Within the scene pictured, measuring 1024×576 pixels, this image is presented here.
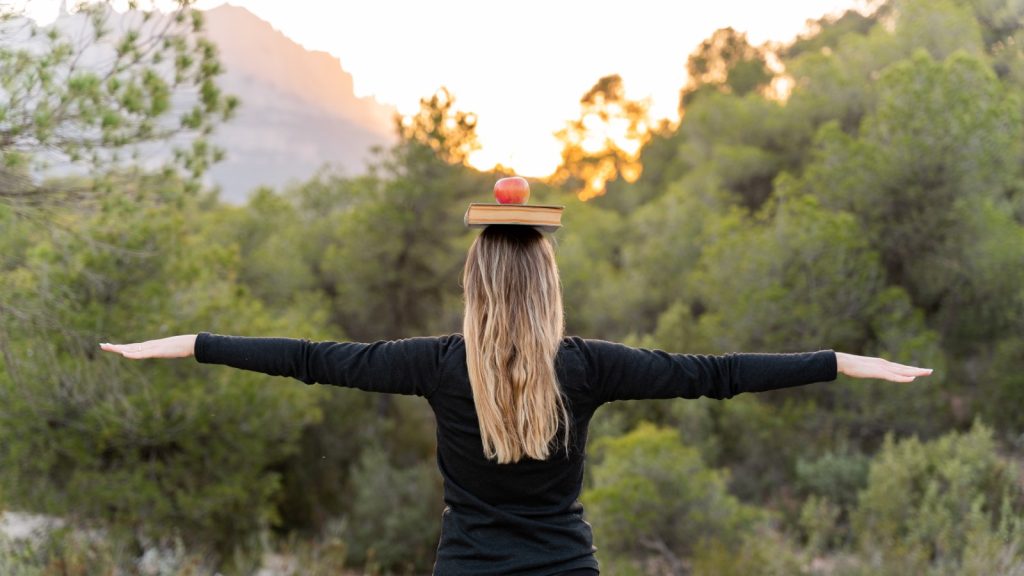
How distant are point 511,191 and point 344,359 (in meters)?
0.56

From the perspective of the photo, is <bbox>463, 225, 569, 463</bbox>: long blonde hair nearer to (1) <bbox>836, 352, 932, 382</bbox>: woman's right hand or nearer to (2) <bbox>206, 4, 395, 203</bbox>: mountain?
(1) <bbox>836, 352, 932, 382</bbox>: woman's right hand

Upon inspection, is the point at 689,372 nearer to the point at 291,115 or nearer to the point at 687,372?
the point at 687,372

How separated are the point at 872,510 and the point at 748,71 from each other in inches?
679

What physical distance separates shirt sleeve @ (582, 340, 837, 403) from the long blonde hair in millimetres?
108

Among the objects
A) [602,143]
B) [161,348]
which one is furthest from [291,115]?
[161,348]

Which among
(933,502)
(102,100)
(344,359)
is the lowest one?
(933,502)

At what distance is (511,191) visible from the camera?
223cm

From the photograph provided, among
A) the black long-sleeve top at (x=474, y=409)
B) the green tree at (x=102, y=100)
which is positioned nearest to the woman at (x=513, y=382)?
the black long-sleeve top at (x=474, y=409)

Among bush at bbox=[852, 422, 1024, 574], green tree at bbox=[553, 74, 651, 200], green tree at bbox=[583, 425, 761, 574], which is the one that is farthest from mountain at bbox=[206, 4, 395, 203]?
bush at bbox=[852, 422, 1024, 574]

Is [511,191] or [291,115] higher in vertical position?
[291,115]

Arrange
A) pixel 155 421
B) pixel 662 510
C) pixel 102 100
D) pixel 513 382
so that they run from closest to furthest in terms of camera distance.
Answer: pixel 513 382
pixel 102 100
pixel 662 510
pixel 155 421

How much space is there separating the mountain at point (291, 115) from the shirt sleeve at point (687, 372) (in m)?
56.1

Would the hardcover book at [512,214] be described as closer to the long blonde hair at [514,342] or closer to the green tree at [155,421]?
the long blonde hair at [514,342]

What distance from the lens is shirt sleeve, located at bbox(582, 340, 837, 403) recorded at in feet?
7.14
